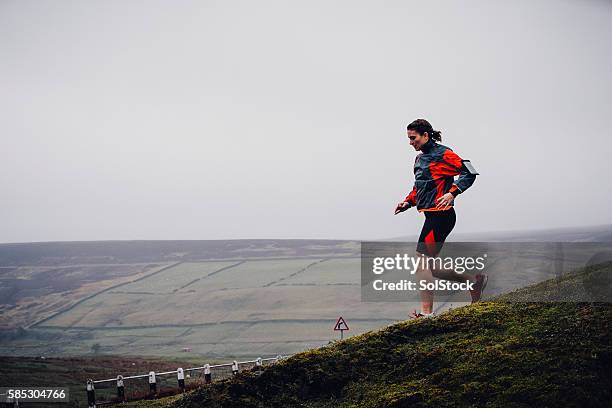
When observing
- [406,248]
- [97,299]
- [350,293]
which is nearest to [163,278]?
[97,299]

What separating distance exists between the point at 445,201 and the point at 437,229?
40cm

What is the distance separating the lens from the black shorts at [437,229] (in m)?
8.51

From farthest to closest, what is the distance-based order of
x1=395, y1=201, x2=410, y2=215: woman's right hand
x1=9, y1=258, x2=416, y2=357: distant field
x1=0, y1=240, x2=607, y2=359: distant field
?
x1=0, y1=240, x2=607, y2=359: distant field
x1=9, y1=258, x2=416, y2=357: distant field
x1=395, y1=201, x2=410, y2=215: woman's right hand

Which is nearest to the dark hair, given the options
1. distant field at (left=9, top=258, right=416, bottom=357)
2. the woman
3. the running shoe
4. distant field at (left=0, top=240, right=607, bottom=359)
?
the woman

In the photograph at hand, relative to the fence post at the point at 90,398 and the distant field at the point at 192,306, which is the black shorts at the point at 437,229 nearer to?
the fence post at the point at 90,398

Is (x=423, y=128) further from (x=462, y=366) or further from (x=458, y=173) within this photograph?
(x=462, y=366)

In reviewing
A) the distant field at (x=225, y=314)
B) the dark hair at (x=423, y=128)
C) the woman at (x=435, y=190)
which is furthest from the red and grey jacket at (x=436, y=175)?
the distant field at (x=225, y=314)

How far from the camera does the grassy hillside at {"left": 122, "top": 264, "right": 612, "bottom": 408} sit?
6.38 m

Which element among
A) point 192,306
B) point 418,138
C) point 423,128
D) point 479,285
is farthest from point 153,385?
point 192,306

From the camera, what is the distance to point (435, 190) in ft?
28.1

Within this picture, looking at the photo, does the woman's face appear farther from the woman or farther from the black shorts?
the black shorts

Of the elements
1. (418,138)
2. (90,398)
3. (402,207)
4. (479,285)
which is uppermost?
(418,138)

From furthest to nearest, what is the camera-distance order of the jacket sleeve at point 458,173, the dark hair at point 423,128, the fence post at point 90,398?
the fence post at point 90,398 → the dark hair at point 423,128 → the jacket sleeve at point 458,173

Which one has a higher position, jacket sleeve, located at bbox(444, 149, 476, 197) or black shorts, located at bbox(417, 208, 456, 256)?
jacket sleeve, located at bbox(444, 149, 476, 197)
